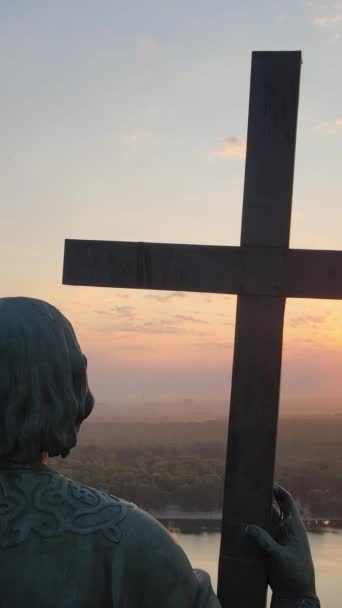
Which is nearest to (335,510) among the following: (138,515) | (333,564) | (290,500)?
(333,564)

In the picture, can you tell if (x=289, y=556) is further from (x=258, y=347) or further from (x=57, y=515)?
(x=57, y=515)

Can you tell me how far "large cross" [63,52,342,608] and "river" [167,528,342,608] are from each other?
6300 mm

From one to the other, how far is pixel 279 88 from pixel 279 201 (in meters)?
0.58

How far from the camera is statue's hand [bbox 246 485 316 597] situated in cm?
323

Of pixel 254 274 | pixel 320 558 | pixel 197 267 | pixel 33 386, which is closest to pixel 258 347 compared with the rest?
pixel 254 274

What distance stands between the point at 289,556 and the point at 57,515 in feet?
5.90

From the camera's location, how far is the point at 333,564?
12.7 meters

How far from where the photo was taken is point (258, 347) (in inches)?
144

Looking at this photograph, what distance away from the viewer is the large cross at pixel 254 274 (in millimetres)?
3570

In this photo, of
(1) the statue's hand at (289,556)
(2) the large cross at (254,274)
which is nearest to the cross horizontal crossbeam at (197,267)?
(2) the large cross at (254,274)

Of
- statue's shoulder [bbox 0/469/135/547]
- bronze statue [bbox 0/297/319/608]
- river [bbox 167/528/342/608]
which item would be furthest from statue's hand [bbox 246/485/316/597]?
river [bbox 167/528/342/608]

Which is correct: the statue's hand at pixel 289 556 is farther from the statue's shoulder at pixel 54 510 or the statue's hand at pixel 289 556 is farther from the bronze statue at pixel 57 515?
the statue's shoulder at pixel 54 510

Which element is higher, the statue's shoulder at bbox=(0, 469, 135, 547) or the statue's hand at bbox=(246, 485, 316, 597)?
the statue's shoulder at bbox=(0, 469, 135, 547)

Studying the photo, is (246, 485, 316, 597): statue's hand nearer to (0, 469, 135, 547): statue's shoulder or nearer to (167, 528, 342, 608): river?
(0, 469, 135, 547): statue's shoulder
